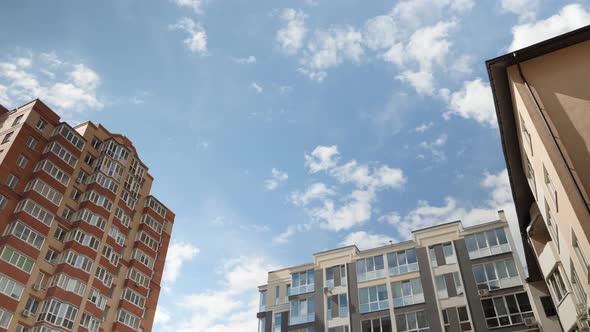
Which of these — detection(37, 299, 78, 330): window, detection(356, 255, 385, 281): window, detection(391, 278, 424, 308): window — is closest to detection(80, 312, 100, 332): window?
detection(37, 299, 78, 330): window

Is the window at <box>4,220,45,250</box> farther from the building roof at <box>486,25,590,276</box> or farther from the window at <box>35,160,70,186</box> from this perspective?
the building roof at <box>486,25,590,276</box>

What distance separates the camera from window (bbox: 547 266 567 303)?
2341cm

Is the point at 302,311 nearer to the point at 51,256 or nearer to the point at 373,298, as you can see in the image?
the point at 373,298

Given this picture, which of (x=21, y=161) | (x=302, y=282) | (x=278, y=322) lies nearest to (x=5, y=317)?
(x=21, y=161)

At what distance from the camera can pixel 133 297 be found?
51375mm

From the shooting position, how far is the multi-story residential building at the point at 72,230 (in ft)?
132

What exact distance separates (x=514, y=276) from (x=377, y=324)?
13.7m

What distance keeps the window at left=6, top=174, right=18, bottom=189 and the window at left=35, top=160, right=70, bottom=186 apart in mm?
Answer: 2388

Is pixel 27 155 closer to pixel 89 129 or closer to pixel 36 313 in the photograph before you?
pixel 89 129

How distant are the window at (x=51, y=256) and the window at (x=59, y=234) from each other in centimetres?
144

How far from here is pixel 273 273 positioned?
54875 millimetres

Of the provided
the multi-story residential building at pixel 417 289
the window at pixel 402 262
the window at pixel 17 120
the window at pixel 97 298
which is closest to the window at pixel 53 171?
the window at pixel 17 120

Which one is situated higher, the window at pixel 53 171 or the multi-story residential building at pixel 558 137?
the window at pixel 53 171

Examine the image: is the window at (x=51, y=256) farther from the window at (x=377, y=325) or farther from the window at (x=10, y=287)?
the window at (x=377, y=325)
